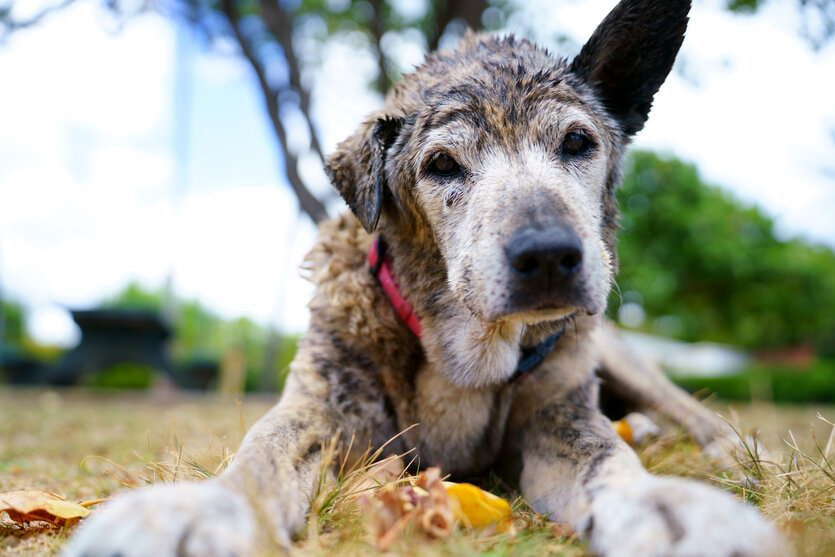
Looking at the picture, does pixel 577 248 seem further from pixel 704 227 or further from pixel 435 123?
pixel 704 227

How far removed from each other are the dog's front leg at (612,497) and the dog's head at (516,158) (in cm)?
59

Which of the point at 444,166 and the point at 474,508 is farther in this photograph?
the point at 444,166

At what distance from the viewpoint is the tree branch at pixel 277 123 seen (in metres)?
9.57

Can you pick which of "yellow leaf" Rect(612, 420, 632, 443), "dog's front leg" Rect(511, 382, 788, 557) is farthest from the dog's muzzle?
"yellow leaf" Rect(612, 420, 632, 443)

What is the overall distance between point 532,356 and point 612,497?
993mm

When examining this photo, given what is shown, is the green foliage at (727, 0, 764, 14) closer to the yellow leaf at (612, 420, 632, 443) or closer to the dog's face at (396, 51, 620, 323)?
the dog's face at (396, 51, 620, 323)

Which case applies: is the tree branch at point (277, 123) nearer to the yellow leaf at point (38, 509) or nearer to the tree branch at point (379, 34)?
the tree branch at point (379, 34)

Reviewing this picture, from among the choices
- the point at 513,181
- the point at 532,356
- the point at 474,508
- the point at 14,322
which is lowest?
the point at 14,322

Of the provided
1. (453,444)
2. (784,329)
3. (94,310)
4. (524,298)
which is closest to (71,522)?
(453,444)

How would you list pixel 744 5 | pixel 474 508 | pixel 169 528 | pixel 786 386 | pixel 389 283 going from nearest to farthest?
1. pixel 169 528
2. pixel 474 508
3. pixel 389 283
4. pixel 744 5
5. pixel 786 386

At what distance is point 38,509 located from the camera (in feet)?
6.60

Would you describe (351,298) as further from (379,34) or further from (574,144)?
(379,34)

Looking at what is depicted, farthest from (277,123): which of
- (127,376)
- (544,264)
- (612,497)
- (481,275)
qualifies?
(612,497)

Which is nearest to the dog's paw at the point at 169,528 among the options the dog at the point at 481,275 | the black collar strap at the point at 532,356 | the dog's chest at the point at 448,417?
the dog at the point at 481,275
